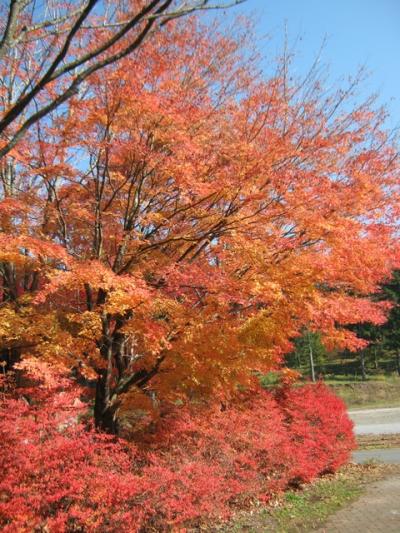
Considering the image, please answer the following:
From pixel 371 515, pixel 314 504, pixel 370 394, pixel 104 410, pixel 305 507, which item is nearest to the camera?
pixel 371 515

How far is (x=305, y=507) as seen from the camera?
8.77 meters

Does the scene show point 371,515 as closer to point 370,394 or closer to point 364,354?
point 370,394

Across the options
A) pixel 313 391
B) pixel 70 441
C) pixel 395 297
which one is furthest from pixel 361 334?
pixel 70 441

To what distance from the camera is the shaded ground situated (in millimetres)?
7336

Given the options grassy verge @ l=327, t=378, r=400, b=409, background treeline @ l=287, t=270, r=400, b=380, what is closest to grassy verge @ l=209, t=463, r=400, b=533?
grassy verge @ l=327, t=378, r=400, b=409

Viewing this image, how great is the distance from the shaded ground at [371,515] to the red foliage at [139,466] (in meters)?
1.53

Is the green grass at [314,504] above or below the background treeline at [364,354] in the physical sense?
below

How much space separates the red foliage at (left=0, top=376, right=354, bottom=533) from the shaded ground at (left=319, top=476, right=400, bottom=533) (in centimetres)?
153

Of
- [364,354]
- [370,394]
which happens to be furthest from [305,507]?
[364,354]

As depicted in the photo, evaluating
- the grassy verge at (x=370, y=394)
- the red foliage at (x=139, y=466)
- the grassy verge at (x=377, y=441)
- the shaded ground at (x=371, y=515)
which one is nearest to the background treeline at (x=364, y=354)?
the grassy verge at (x=370, y=394)

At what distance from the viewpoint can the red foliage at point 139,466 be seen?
569 cm

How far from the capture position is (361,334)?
148 feet

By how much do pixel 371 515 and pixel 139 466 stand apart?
4233 mm

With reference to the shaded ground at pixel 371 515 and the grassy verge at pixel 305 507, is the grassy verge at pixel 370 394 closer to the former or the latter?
the grassy verge at pixel 305 507
